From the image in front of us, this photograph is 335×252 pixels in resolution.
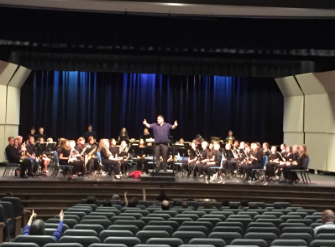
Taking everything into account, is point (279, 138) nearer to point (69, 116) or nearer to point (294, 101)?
point (294, 101)

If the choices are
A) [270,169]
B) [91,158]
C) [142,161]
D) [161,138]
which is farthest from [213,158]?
[91,158]

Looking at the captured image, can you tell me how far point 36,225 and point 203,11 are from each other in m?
12.8

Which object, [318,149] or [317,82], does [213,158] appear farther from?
[317,82]

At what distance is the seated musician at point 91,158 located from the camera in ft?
47.5

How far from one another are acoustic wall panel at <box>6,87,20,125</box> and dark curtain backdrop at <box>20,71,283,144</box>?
2.19 metres

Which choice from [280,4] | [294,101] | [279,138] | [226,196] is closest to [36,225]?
[226,196]

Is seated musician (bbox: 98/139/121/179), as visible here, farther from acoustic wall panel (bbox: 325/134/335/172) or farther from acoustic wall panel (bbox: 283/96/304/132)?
acoustic wall panel (bbox: 283/96/304/132)

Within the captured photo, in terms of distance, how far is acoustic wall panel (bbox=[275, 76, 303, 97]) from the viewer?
19641mm

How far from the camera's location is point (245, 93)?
892 inches

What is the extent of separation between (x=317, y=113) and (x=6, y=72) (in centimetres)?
1154

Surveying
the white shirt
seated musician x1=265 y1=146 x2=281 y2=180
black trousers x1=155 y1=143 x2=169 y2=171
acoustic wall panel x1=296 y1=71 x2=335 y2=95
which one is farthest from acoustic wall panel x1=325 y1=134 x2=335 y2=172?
the white shirt

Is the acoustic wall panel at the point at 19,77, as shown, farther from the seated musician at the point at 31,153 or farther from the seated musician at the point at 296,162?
the seated musician at the point at 296,162

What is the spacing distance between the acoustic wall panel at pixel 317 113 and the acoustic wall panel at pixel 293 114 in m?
0.43

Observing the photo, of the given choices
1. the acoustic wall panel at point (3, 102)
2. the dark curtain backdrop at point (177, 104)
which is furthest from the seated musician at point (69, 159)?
the dark curtain backdrop at point (177, 104)
